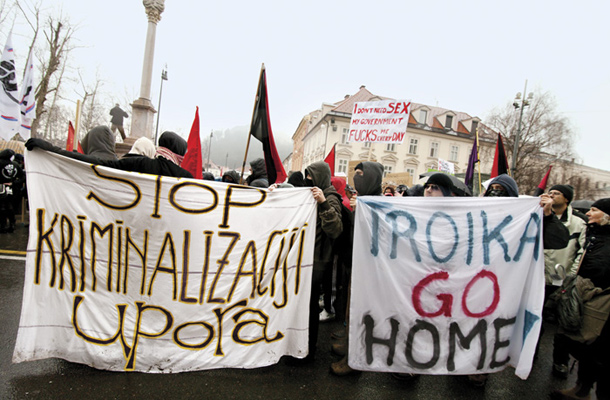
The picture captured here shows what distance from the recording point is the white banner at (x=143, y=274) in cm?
231

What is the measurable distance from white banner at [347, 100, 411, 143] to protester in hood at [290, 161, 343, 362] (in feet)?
16.3

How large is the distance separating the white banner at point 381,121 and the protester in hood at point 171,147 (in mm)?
5339

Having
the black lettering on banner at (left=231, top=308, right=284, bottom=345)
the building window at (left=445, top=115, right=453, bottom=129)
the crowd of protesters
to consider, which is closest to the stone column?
the crowd of protesters

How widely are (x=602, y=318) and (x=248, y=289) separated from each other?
267cm

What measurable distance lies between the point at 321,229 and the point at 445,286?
3.59 ft

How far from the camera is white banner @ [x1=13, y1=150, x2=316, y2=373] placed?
7.57ft

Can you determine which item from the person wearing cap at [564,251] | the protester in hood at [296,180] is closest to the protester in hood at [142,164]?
the protester in hood at [296,180]

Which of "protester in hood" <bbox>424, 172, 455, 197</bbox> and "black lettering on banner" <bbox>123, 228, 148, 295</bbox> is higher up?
"protester in hood" <bbox>424, 172, 455, 197</bbox>

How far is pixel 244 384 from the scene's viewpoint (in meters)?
Answer: 2.39

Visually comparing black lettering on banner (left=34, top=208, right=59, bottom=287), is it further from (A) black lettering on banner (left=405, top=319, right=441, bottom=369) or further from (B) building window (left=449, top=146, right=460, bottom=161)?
(B) building window (left=449, top=146, right=460, bottom=161)

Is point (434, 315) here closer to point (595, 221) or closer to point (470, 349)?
point (470, 349)

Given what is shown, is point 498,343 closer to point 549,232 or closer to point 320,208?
point 549,232

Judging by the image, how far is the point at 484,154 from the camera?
101 feet

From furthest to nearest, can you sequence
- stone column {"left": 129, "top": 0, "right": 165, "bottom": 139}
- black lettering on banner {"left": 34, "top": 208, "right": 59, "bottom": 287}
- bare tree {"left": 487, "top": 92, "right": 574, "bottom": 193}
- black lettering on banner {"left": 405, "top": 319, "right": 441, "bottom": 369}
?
bare tree {"left": 487, "top": 92, "right": 574, "bottom": 193} < stone column {"left": 129, "top": 0, "right": 165, "bottom": 139} < black lettering on banner {"left": 405, "top": 319, "right": 441, "bottom": 369} < black lettering on banner {"left": 34, "top": 208, "right": 59, "bottom": 287}
